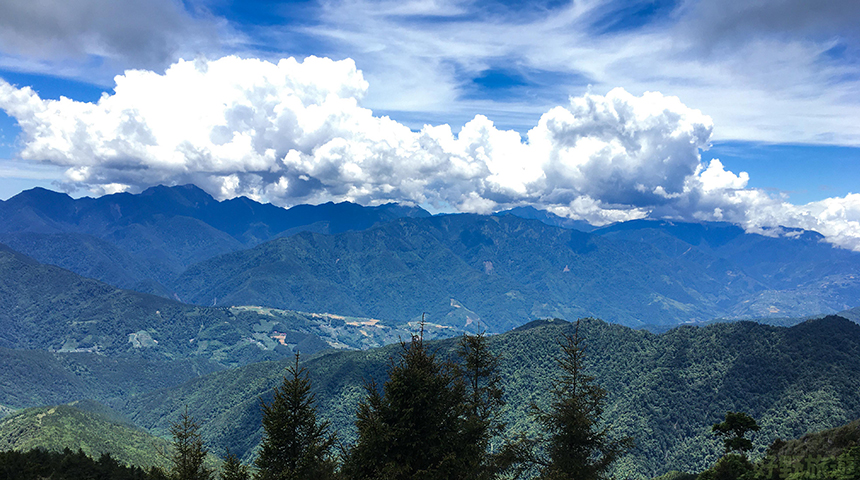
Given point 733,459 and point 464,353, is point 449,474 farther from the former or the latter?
point 733,459

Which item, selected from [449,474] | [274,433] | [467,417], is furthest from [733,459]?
[274,433]

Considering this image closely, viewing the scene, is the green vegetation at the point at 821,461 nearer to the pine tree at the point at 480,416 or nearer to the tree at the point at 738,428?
the tree at the point at 738,428

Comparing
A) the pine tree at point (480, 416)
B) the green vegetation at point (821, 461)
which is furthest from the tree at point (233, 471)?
the green vegetation at point (821, 461)

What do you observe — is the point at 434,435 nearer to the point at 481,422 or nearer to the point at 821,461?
the point at 481,422

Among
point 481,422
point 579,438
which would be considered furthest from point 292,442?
point 579,438

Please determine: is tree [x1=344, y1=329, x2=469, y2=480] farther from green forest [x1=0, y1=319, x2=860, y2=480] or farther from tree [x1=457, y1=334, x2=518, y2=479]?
tree [x1=457, y1=334, x2=518, y2=479]

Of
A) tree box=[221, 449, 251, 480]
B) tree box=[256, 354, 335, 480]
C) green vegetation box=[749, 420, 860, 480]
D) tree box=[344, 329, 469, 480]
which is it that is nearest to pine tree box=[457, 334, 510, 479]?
tree box=[344, 329, 469, 480]

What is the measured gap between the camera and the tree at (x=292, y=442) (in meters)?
28.0

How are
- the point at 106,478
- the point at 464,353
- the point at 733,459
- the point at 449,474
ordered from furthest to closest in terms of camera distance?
the point at 106,478, the point at 733,459, the point at 464,353, the point at 449,474

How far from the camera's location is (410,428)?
25.0 meters

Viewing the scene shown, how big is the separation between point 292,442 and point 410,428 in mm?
8537

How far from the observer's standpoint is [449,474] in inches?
941

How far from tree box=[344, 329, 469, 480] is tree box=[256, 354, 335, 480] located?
3771mm

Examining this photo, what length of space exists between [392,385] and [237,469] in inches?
623
